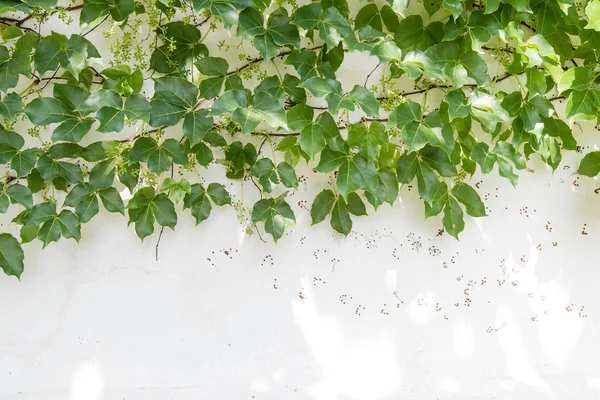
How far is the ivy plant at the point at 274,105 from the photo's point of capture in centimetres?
127

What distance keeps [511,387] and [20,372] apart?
1.32 meters

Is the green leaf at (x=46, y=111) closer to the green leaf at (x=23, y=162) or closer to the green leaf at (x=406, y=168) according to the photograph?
the green leaf at (x=23, y=162)

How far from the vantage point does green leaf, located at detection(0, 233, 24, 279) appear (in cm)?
138

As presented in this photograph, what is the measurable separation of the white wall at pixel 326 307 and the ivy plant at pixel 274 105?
0.26 feet

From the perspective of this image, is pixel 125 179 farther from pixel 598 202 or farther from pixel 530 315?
pixel 598 202

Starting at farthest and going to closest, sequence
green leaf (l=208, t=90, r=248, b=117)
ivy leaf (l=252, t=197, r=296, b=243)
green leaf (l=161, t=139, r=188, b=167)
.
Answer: ivy leaf (l=252, t=197, r=296, b=243)
green leaf (l=161, t=139, r=188, b=167)
green leaf (l=208, t=90, r=248, b=117)

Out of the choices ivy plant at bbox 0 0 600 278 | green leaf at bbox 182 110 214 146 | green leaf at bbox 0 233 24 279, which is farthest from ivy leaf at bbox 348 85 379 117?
green leaf at bbox 0 233 24 279

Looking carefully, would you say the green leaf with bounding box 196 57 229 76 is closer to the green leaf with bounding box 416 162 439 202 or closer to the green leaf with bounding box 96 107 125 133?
the green leaf with bounding box 96 107 125 133

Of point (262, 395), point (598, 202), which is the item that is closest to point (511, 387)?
point (598, 202)

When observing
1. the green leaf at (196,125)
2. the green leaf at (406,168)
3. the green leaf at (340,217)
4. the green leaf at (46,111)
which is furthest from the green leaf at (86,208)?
the green leaf at (406,168)

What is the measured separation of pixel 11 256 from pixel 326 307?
81 centimetres

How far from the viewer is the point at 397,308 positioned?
5.10 feet

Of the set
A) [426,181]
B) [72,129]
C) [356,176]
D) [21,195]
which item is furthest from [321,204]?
[21,195]

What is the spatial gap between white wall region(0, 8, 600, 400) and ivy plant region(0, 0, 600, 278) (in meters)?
0.08
